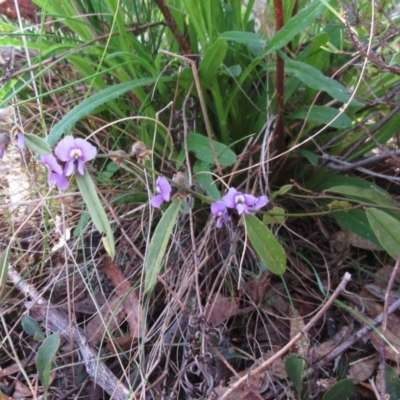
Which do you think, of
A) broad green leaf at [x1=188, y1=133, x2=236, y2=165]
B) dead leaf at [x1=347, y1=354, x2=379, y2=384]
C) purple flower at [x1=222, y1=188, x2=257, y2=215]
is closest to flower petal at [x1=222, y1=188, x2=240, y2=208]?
purple flower at [x1=222, y1=188, x2=257, y2=215]

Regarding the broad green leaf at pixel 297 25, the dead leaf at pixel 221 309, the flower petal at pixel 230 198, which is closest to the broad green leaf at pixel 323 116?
the broad green leaf at pixel 297 25

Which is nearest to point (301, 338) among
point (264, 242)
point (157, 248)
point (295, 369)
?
point (295, 369)

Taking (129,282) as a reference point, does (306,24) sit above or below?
above

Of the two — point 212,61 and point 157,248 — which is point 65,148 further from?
point 212,61

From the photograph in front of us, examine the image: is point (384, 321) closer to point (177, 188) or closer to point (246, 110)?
point (177, 188)

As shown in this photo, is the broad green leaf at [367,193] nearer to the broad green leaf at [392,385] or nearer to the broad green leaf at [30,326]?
the broad green leaf at [392,385]

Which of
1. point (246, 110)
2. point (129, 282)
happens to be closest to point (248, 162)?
point (246, 110)
